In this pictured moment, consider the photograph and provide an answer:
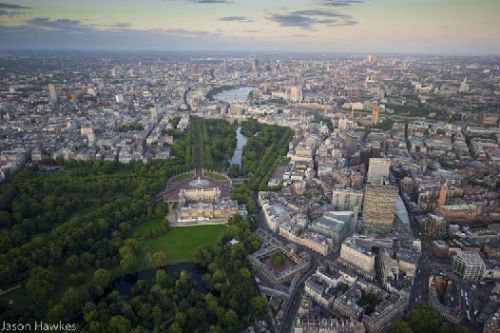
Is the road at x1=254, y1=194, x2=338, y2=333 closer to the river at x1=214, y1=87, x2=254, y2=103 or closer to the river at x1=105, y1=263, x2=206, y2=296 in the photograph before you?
the river at x1=105, y1=263, x2=206, y2=296

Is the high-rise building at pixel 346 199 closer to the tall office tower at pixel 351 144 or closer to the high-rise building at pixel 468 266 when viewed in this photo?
the high-rise building at pixel 468 266

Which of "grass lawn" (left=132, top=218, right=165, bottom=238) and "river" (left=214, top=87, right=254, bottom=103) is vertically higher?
"river" (left=214, top=87, right=254, bottom=103)

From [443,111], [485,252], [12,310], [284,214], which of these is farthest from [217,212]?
[443,111]

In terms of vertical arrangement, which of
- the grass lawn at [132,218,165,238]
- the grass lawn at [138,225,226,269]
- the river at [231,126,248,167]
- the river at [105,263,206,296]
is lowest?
the river at [105,263,206,296]

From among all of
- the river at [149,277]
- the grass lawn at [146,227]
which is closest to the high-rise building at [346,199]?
the river at [149,277]

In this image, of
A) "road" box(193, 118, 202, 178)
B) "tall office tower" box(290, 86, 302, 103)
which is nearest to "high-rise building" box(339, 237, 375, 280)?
"road" box(193, 118, 202, 178)

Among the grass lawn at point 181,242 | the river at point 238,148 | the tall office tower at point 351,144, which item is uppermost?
the tall office tower at point 351,144
